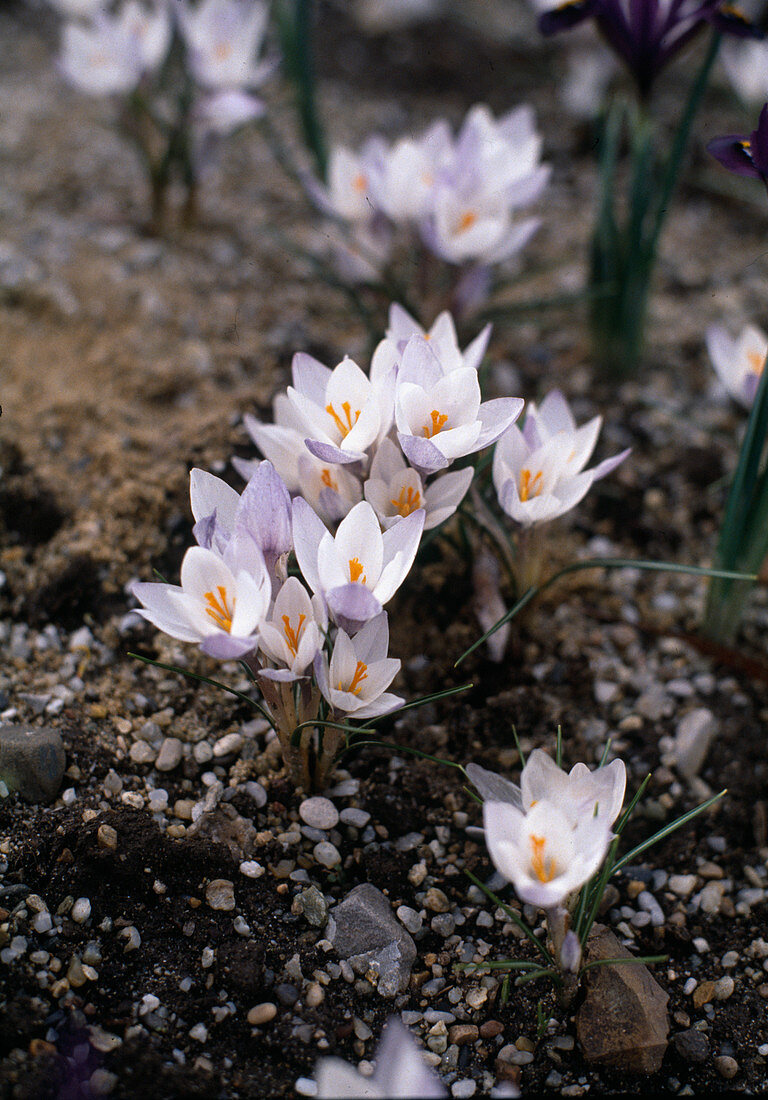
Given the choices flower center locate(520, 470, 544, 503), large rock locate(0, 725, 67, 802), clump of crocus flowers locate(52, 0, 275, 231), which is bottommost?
large rock locate(0, 725, 67, 802)

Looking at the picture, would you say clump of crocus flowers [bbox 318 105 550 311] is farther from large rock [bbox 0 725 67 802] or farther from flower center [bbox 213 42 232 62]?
→ large rock [bbox 0 725 67 802]

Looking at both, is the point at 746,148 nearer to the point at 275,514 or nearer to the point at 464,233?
the point at 464,233

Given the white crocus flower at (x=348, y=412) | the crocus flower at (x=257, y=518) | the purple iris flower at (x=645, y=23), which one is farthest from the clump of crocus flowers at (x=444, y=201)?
the crocus flower at (x=257, y=518)

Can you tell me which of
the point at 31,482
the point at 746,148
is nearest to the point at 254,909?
the point at 31,482

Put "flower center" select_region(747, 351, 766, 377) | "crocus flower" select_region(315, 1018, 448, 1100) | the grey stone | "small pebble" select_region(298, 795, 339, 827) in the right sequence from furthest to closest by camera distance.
A: "flower center" select_region(747, 351, 766, 377)
the grey stone
"small pebble" select_region(298, 795, 339, 827)
"crocus flower" select_region(315, 1018, 448, 1100)

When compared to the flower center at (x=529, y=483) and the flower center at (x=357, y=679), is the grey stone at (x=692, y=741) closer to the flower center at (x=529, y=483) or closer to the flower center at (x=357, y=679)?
the flower center at (x=529, y=483)

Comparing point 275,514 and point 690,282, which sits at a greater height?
point 275,514

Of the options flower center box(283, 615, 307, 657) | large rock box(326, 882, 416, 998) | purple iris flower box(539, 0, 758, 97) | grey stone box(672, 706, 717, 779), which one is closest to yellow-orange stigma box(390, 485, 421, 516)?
flower center box(283, 615, 307, 657)
